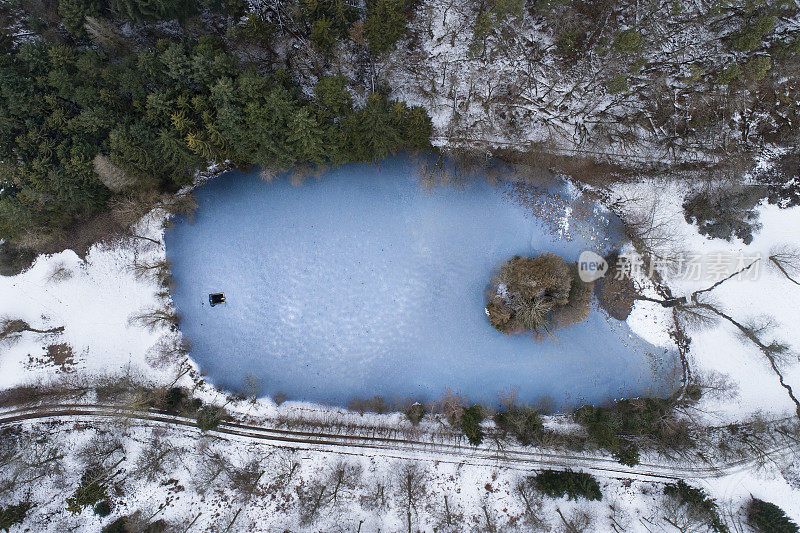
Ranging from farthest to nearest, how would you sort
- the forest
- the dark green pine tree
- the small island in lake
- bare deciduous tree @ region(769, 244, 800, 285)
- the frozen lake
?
the frozen lake, bare deciduous tree @ region(769, 244, 800, 285), the dark green pine tree, the small island in lake, the forest

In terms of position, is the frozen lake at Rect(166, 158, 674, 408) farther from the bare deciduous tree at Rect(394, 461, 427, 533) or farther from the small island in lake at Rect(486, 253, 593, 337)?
the bare deciduous tree at Rect(394, 461, 427, 533)

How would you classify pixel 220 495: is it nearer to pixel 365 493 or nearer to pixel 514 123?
pixel 365 493

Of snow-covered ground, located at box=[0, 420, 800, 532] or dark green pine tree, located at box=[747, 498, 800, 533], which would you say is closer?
dark green pine tree, located at box=[747, 498, 800, 533]

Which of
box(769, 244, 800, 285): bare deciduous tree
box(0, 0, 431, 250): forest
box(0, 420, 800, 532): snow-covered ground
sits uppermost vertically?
box(0, 0, 431, 250): forest

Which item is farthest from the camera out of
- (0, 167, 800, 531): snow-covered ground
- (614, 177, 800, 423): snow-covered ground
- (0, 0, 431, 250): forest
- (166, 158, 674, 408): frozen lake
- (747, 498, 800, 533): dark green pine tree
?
(166, 158, 674, 408): frozen lake

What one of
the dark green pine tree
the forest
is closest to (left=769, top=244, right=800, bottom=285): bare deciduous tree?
the dark green pine tree

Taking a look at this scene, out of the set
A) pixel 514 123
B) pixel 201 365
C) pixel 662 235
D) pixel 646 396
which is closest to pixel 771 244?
pixel 662 235

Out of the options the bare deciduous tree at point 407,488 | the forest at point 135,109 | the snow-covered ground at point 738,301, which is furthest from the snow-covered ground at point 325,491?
the forest at point 135,109
